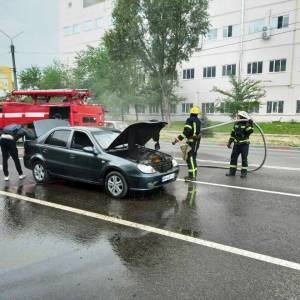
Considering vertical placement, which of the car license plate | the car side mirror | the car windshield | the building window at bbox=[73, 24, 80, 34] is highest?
the building window at bbox=[73, 24, 80, 34]

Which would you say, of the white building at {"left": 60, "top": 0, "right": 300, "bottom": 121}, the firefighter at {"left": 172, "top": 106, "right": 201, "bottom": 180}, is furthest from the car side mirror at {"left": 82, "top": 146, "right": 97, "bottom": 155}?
the white building at {"left": 60, "top": 0, "right": 300, "bottom": 121}

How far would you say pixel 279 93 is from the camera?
36062 millimetres

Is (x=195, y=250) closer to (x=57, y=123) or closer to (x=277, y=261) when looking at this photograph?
(x=277, y=261)

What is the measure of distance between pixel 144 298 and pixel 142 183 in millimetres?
3421

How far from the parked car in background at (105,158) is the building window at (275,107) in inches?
1216

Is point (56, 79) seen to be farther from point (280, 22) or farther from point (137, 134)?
point (137, 134)

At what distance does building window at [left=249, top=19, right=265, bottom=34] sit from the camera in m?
36.7

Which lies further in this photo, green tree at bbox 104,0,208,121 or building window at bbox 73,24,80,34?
building window at bbox 73,24,80,34

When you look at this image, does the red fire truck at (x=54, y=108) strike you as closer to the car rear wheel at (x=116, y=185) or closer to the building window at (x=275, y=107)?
the car rear wheel at (x=116, y=185)

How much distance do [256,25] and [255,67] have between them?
4.33 m

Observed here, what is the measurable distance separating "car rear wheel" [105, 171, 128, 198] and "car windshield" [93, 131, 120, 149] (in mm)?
747

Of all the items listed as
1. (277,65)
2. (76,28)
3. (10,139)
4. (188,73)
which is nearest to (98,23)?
(76,28)

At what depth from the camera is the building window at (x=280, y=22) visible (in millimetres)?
35050

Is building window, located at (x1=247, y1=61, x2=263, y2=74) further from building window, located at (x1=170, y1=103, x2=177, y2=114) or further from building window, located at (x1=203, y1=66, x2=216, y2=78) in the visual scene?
building window, located at (x1=170, y1=103, x2=177, y2=114)
